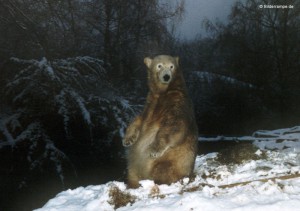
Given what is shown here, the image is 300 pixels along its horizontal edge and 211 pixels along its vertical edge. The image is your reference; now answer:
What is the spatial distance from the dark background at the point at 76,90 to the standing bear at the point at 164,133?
1.38 metres

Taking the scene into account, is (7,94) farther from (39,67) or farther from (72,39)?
(72,39)

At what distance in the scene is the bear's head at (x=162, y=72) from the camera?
15.1 ft

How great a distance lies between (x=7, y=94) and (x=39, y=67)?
80cm

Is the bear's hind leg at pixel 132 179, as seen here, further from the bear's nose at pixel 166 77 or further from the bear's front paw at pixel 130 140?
the bear's nose at pixel 166 77

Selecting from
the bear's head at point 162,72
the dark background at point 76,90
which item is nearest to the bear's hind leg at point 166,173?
the bear's head at point 162,72

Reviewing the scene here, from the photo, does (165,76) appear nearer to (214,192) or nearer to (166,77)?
(166,77)

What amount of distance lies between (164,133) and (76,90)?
5098mm

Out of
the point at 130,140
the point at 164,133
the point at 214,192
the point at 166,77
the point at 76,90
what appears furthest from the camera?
the point at 76,90

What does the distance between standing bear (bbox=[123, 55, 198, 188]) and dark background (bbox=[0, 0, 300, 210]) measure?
1.38m

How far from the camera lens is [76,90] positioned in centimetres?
897

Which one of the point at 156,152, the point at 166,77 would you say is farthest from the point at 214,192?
the point at 166,77

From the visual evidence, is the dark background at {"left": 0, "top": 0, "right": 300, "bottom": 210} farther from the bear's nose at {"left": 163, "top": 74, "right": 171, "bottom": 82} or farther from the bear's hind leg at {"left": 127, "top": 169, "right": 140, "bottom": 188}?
the bear's nose at {"left": 163, "top": 74, "right": 171, "bottom": 82}

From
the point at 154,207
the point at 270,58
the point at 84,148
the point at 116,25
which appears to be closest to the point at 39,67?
the point at 84,148

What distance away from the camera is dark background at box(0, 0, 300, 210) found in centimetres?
834
